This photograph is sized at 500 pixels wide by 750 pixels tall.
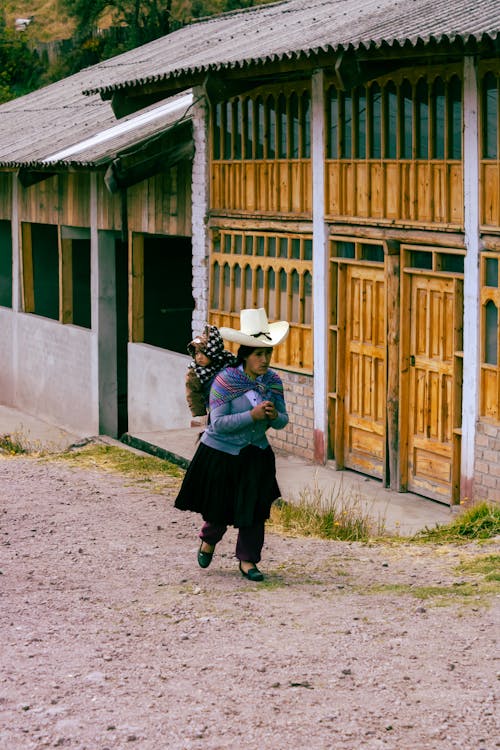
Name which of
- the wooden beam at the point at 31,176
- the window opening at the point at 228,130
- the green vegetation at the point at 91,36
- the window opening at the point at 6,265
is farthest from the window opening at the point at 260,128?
the green vegetation at the point at 91,36

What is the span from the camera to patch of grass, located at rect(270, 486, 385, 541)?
10.4 m

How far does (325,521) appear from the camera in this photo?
34.7ft

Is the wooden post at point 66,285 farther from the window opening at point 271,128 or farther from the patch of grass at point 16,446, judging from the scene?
the window opening at point 271,128

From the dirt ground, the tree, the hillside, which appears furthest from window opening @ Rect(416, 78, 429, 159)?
the hillside

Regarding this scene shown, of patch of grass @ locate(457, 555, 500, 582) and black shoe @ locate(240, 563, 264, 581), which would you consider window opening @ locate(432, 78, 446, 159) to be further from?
black shoe @ locate(240, 563, 264, 581)

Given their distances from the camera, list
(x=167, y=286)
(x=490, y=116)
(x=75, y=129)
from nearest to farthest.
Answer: (x=490, y=116)
(x=75, y=129)
(x=167, y=286)

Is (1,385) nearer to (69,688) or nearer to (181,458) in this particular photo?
(181,458)

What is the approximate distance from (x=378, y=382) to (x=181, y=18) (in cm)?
3736

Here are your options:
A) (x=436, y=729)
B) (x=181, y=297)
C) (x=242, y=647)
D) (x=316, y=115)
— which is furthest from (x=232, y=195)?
(x=436, y=729)

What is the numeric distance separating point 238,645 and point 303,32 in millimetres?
8534

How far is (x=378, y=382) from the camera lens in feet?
41.5

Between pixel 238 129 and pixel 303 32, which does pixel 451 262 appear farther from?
pixel 238 129

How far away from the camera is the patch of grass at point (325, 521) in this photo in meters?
10.4

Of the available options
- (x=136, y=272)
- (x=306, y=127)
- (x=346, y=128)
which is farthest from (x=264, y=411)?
(x=136, y=272)
